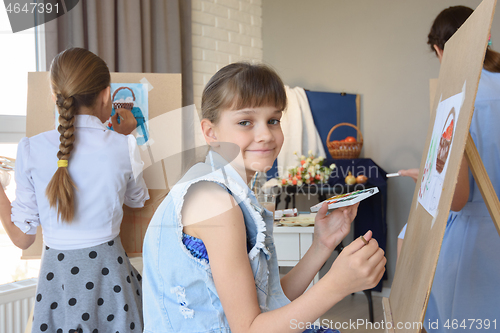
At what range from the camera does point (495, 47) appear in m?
2.55

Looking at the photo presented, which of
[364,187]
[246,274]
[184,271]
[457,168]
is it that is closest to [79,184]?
[184,271]

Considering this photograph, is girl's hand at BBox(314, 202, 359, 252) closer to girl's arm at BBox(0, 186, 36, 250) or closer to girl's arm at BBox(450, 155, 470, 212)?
girl's arm at BBox(450, 155, 470, 212)

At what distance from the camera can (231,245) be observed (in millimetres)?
665

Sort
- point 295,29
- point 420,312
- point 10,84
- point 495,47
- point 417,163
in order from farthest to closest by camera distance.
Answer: point 295,29 < point 417,163 < point 495,47 < point 10,84 < point 420,312

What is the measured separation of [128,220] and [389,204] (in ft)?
6.79

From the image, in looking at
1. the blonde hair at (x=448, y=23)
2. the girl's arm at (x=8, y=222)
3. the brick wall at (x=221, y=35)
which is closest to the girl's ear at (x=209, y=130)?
the girl's arm at (x=8, y=222)

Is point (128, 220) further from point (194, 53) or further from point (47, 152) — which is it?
point (194, 53)

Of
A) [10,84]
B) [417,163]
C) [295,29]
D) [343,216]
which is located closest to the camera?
[343,216]

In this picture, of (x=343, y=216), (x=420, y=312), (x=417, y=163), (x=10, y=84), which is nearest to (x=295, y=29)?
(x=417, y=163)

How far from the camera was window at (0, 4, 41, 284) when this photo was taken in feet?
6.33

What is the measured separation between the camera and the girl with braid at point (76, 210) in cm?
118

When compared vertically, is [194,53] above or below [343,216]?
above

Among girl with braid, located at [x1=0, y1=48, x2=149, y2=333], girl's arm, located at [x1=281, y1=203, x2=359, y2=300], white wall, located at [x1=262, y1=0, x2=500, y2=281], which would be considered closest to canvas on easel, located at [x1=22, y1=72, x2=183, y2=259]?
girl with braid, located at [x1=0, y1=48, x2=149, y2=333]

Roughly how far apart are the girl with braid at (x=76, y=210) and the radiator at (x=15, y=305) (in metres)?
0.59
